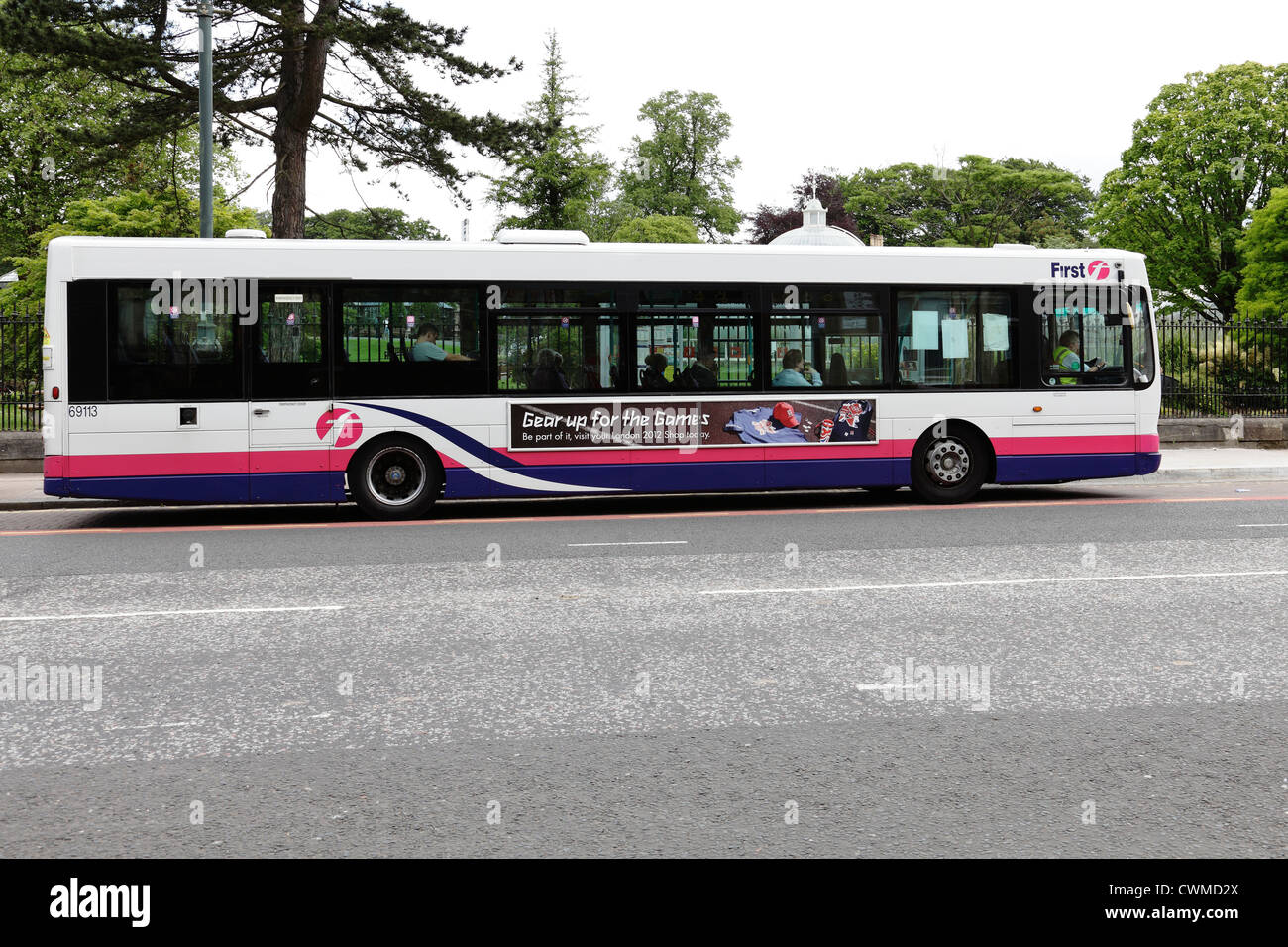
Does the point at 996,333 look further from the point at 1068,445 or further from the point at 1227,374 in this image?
the point at 1227,374

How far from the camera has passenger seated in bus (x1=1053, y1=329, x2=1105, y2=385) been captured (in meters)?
14.5

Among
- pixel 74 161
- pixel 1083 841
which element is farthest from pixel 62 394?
pixel 74 161

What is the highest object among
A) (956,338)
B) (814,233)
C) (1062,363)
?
(814,233)

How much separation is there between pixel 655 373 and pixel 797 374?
1.61 metres

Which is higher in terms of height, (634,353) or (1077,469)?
(634,353)

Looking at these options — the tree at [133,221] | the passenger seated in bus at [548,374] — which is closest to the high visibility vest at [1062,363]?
the passenger seated in bus at [548,374]

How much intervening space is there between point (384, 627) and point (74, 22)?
18910 mm

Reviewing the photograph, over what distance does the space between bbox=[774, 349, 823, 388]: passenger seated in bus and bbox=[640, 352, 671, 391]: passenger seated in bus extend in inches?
50.0

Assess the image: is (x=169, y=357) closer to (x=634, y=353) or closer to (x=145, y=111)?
(x=634, y=353)

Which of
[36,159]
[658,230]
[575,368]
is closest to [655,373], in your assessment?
[575,368]

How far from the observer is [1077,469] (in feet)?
47.5

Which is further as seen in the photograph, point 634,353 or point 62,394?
point 634,353

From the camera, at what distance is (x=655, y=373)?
13789 millimetres
